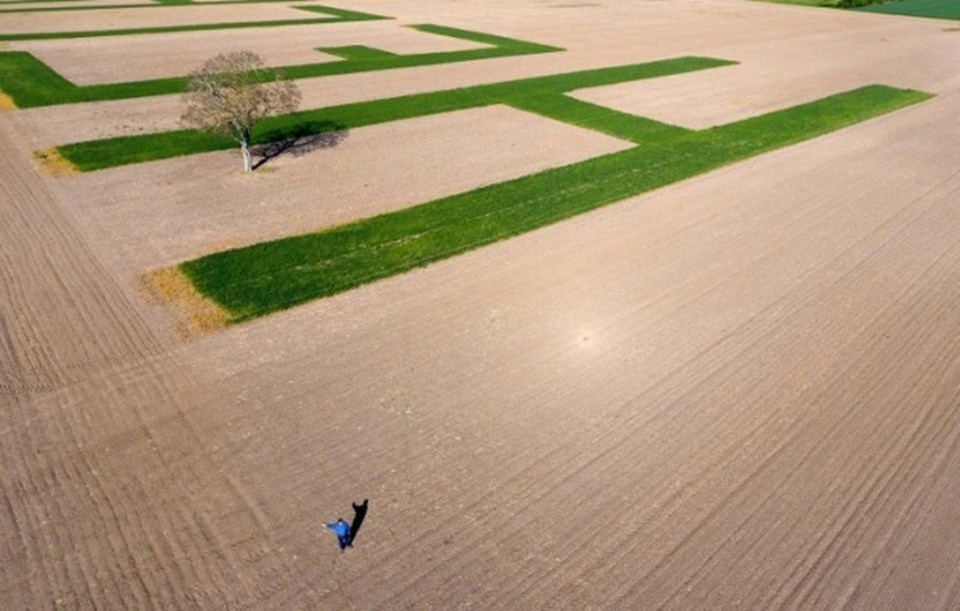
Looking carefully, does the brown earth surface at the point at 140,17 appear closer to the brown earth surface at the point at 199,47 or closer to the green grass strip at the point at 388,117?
the brown earth surface at the point at 199,47

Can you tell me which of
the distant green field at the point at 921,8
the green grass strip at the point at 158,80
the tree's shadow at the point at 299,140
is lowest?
the tree's shadow at the point at 299,140

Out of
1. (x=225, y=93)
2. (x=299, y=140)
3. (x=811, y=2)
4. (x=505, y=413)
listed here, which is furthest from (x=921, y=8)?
(x=505, y=413)

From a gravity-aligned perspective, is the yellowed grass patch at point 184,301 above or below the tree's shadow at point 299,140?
below

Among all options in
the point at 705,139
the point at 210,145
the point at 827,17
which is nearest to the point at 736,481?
the point at 705,139

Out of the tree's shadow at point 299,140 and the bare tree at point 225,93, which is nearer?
the bare tree at point 225,93

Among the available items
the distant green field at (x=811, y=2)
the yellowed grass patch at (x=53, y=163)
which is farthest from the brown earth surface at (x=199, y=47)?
the distant green field at (x=811, y=2)

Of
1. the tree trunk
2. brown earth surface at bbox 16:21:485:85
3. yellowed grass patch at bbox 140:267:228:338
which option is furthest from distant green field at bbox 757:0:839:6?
yellowed grass patch at bbox 140:267:228:338

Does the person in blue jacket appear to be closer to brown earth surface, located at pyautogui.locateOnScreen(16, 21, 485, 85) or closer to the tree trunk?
the tree trunk
